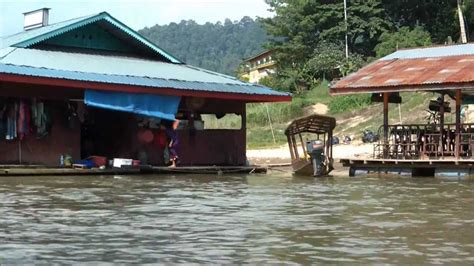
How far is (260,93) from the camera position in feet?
67.8

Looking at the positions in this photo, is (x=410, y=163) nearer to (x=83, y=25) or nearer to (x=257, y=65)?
(x=83, y=25)

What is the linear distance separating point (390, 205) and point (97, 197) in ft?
15.6

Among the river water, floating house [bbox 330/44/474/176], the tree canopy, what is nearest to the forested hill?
the tree canopy

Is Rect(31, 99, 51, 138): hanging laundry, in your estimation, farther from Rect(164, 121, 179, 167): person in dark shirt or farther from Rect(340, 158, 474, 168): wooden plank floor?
Rect(340, 158, 474, 168): wooden plank floor

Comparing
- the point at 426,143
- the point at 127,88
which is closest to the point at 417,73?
the point at 426,143

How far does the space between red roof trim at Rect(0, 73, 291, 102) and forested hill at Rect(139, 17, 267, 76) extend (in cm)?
8591

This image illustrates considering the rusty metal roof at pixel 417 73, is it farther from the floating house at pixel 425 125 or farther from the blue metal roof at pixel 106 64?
the blue metal roof at pixel 106 64

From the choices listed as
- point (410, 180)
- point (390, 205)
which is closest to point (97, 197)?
point (390, 205)

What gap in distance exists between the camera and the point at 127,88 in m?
18.5

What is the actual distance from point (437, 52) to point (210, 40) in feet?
366

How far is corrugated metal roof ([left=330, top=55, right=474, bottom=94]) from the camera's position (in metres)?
18.4

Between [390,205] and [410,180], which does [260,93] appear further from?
[390,205]

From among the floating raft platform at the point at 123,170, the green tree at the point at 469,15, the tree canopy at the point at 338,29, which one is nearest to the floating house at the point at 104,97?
the floating raft platform at the point at 123,170

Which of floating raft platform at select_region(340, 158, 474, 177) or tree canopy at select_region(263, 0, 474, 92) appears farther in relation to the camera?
tree canopy at select_region(263, 0, 474, 92)
